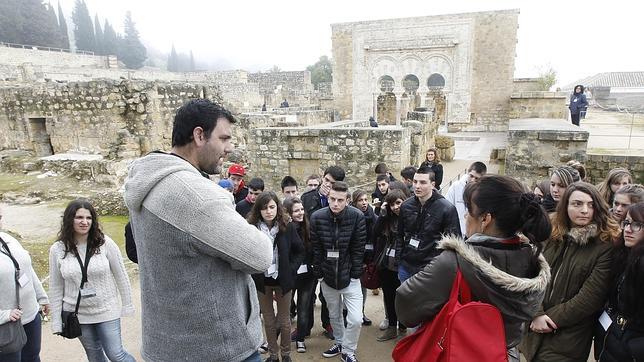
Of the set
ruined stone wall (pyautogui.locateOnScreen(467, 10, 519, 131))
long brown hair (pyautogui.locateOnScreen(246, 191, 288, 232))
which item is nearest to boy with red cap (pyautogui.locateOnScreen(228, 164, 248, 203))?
long brown hair (pyautogui.locateOnScreen(246, 191, 288, 232))

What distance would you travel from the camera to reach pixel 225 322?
1606 mm

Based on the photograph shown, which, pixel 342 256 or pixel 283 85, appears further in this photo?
pixel 283 85

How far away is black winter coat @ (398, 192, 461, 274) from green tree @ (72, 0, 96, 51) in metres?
72.4

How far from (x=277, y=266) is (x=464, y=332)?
2.21 meters

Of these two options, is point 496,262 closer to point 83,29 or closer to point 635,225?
point 635,225

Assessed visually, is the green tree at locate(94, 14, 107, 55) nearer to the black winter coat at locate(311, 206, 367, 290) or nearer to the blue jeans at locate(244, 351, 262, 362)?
the black winter coat at locate(311, 206, 367, 290)

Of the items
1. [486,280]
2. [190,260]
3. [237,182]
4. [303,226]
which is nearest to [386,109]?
[237,182]

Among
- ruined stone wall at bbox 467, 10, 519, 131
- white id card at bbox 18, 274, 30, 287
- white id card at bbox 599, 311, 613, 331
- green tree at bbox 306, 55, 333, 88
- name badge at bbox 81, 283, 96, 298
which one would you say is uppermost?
green tree at bbox 306, 55, 333, 88

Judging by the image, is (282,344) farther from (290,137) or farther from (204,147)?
(290,137)

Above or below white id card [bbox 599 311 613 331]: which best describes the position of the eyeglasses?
above

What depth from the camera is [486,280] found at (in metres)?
1.69

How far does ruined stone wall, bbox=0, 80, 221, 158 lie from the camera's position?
11438mm

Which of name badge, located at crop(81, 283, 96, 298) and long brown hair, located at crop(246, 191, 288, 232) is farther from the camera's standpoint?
long brown hair, located at crop(246, 191, 288, 232)

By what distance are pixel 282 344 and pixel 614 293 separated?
2.67m
